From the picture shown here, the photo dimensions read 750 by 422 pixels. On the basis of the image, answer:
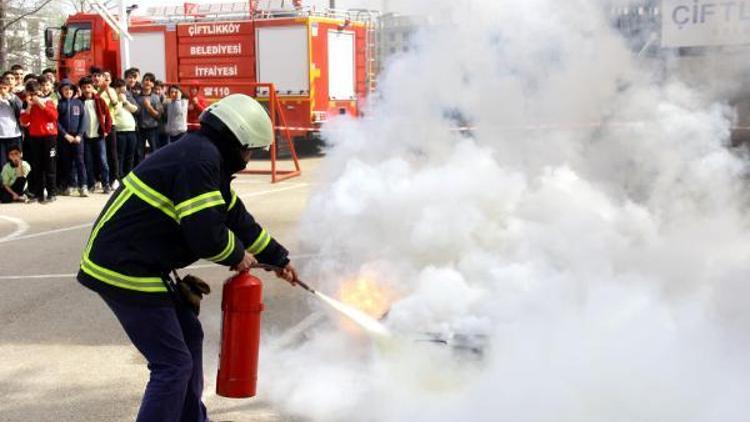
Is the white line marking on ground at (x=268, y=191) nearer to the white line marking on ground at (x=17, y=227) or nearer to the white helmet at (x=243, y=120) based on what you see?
the white line marking on ground at (x=17, y=227)

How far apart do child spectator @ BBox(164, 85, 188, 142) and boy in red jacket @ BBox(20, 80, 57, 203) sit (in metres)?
2.28

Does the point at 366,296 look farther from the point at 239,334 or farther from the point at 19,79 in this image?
the point at 19,79

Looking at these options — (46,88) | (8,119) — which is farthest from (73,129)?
(8,119)

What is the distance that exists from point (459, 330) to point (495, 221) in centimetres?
211

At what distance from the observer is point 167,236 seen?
333cm

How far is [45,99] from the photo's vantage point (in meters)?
11.4

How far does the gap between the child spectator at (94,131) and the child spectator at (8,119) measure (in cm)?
90

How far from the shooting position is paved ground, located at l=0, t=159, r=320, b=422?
170 inches

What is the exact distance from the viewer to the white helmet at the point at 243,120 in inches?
133

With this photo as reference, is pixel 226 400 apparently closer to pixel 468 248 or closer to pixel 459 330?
pixel 459 330

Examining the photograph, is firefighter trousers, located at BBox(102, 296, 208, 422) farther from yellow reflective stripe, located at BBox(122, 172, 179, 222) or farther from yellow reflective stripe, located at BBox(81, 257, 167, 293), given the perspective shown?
yellow reflective stripe, located at BBox(122, 172, 179, 222)

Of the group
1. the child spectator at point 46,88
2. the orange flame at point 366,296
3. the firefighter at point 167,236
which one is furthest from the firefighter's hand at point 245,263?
the child spectator at point 46,88

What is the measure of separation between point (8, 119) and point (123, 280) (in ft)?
30.1

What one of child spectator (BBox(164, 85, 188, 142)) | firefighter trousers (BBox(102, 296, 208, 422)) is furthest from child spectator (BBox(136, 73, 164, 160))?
firefighter trousers (BBox(102, 296, 208, 422))
